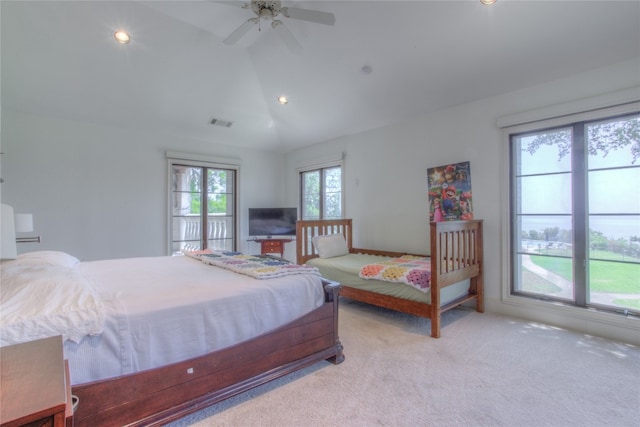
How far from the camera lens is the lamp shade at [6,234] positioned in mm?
2043

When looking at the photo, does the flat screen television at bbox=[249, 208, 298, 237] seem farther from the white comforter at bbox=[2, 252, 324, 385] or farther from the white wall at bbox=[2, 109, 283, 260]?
the white comforter at bbox=[2, 252, 324, 385]

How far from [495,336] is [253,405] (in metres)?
2.17

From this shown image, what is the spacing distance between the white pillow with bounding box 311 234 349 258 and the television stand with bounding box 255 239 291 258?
1.37 m

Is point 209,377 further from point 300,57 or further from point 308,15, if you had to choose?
point 300,57

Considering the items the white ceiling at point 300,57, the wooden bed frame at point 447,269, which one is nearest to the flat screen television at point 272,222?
the white ceiling at point 300,57

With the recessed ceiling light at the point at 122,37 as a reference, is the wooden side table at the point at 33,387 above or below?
below

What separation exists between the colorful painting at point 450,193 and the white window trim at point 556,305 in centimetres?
37

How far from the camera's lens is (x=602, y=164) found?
2750 mm

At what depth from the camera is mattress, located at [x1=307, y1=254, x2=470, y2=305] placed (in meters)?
2.85

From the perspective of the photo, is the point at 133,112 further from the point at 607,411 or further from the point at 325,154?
the point at 607,411

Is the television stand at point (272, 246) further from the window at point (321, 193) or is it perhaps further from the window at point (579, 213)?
the window at point (579, 213)

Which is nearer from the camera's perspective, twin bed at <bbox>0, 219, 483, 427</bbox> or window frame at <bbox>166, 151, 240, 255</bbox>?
twin bed at <bbox>0, 219, 483, 427</bbox>

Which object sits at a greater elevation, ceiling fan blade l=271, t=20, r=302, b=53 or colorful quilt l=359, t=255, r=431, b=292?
ceiling fan blade l=271, t=20, r=302, b=53

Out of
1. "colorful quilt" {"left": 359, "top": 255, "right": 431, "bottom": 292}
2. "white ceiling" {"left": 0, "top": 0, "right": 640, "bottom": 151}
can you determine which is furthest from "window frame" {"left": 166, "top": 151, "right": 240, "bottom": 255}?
"colorful quilt" {"left": 359, "top": 255, "right": 431, "bottom": 292}
